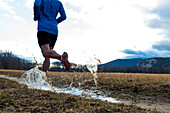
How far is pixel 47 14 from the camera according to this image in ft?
16.4

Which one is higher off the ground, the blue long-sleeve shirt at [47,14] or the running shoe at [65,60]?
the blue long-sleeve shirt at [47,14]

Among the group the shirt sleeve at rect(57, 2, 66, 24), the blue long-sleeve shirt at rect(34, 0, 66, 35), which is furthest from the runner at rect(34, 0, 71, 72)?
the shirt sleeve at rect(57, 2, 66, 24)

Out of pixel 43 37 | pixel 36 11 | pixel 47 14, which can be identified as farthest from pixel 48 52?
pixel 36 11

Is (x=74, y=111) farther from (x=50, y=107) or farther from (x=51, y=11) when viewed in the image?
(x=51, y=11)

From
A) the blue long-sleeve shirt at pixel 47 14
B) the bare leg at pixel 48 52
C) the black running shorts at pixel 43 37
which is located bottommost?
the bare leg at pixel 48 52

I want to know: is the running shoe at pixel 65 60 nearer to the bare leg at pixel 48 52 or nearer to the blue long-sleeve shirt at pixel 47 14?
the bare leg at pixel 48 52

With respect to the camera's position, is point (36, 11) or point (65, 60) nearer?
point (65, 60)

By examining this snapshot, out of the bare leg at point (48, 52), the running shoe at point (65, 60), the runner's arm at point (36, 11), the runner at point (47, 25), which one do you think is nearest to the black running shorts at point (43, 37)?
the runner at point (47, 25)

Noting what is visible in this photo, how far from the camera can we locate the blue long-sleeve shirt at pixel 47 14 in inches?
192

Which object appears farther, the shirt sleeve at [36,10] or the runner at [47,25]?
the shirt sleeve at [36,10]

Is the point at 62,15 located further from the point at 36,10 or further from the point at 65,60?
the point at 65,60

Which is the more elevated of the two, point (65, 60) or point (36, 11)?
point (36, 11)

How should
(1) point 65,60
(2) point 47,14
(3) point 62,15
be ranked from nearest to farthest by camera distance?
1. (1) point 65,60
2. (2) point 47,14
3. (3) point 62,15

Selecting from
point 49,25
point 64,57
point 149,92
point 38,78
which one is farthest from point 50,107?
point 149,92
